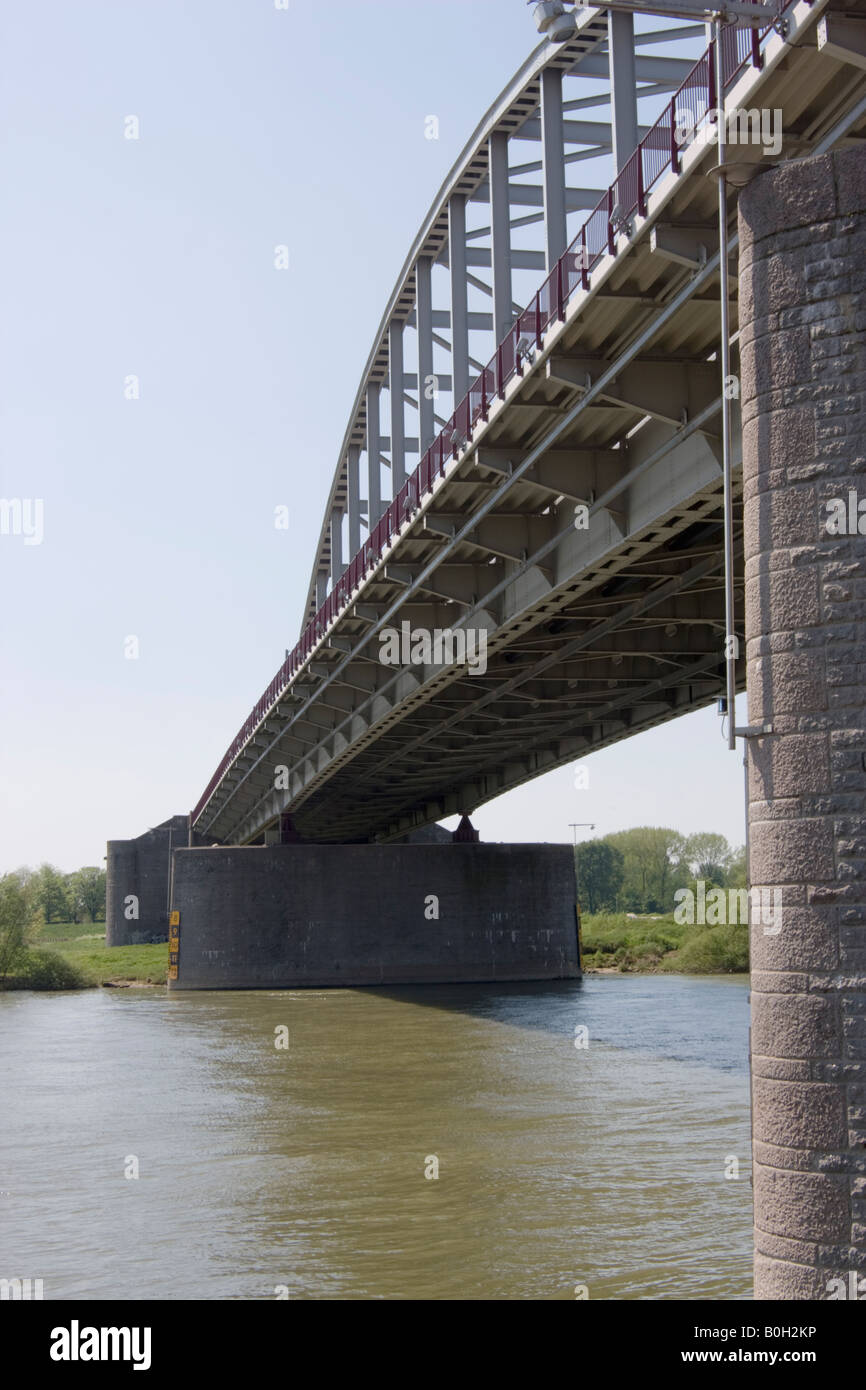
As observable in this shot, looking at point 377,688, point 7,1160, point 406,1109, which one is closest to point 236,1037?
point 377,688

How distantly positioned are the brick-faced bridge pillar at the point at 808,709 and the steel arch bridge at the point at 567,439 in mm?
800

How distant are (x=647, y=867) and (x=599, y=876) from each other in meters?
12.7

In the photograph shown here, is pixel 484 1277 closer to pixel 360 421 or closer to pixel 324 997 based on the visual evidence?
pixel 360 421

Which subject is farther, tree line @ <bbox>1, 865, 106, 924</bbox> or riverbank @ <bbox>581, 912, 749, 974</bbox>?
tree line @ <bbox>1, 865, 106, 924</bbox>

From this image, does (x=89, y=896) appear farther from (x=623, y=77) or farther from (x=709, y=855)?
(x=623, y=77)

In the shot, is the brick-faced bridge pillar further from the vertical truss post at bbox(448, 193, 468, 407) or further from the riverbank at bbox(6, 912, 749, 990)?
the riverbank at bbox(6, 912, 749, 990)

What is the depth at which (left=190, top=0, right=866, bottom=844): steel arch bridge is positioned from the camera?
12.3 m

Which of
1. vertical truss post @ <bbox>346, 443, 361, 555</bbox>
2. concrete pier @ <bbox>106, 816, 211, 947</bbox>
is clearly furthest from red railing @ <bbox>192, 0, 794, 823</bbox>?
concrete pier @ <bbox>106, 816, 211, 947</bbox>

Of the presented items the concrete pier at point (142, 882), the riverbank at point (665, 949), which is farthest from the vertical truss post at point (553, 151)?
the concrete pier at point (142, 882)

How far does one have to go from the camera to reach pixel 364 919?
5141cm

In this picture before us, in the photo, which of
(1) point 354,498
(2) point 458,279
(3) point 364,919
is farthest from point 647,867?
(2) point 458,279

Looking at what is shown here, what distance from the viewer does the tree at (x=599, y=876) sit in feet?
448

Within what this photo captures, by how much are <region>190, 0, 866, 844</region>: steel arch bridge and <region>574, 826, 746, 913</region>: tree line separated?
76.5 m
